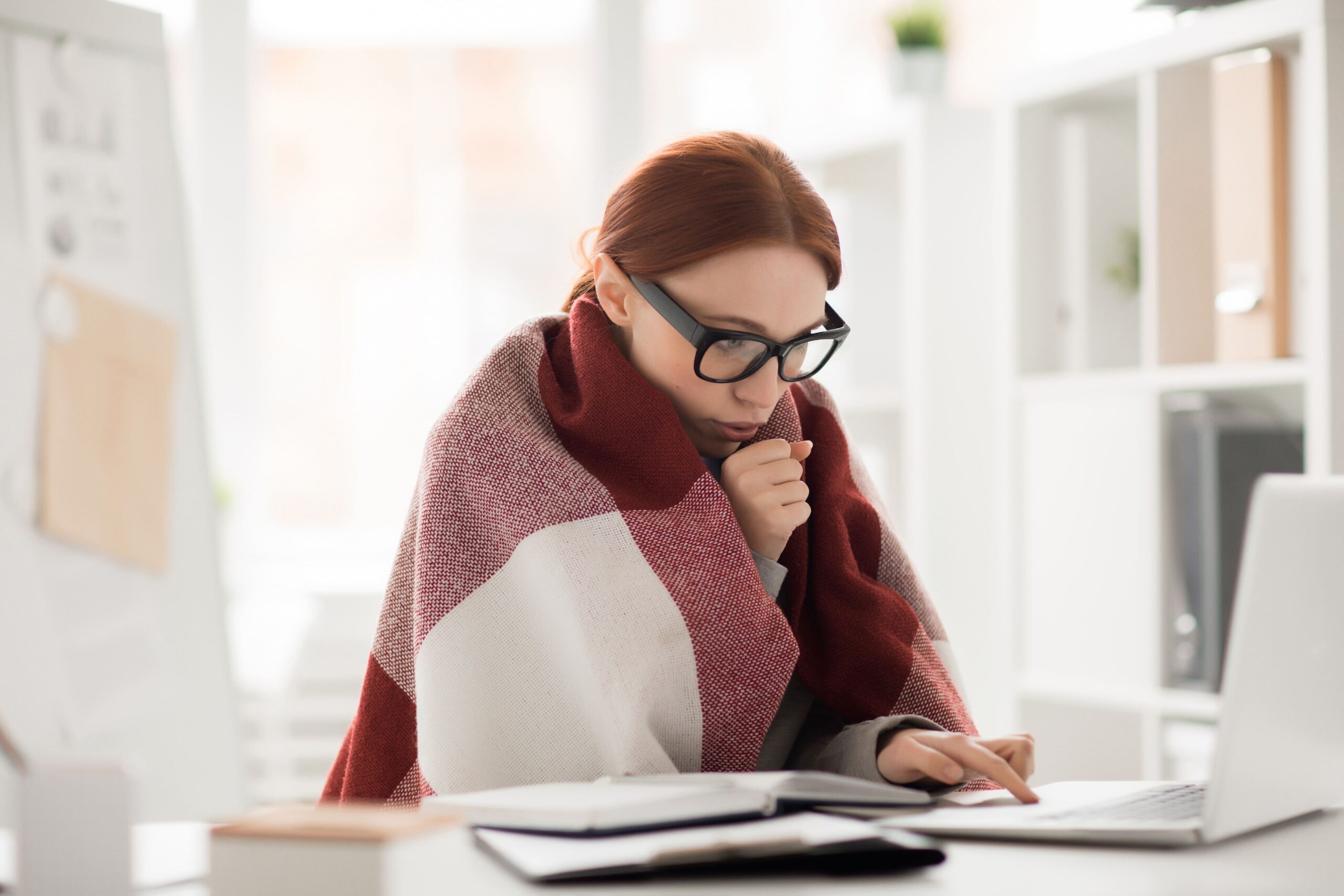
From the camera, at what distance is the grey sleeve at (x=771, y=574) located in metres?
1.19

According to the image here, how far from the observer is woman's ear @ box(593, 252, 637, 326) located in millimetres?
1216

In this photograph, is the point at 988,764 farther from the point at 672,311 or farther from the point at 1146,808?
the point at 672,311

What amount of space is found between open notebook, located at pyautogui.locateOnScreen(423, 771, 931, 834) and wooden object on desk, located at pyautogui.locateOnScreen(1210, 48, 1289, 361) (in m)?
1.27

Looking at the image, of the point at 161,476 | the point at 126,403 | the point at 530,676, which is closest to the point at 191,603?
the point at 161,476

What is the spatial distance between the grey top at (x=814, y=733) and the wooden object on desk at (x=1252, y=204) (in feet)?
3.35

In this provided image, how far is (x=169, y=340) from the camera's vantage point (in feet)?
5.45

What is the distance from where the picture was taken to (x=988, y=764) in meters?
0.92

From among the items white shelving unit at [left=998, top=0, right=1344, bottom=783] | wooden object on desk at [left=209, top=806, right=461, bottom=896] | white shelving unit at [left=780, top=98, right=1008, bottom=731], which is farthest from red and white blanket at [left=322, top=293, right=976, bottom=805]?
white shelving unit at [left=780, top=98, right=1008, bottom=731]

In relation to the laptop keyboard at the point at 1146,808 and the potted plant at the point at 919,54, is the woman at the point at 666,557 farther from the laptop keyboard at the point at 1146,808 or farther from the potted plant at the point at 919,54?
the potted plant at the point at 919,54

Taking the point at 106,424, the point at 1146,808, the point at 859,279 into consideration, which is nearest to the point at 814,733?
the point at 1146,808

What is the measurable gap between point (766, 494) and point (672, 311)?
0.20 m

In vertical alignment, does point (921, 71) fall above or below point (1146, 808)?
above

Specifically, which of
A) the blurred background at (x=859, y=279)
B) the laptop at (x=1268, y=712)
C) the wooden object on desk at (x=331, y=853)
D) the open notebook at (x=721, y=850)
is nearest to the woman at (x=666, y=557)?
the laptop at (x=1268, y=712)

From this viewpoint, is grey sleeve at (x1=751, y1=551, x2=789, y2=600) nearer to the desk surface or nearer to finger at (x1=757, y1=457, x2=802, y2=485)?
finger at (x1=757, y1=457, x2=802, y2=485)
